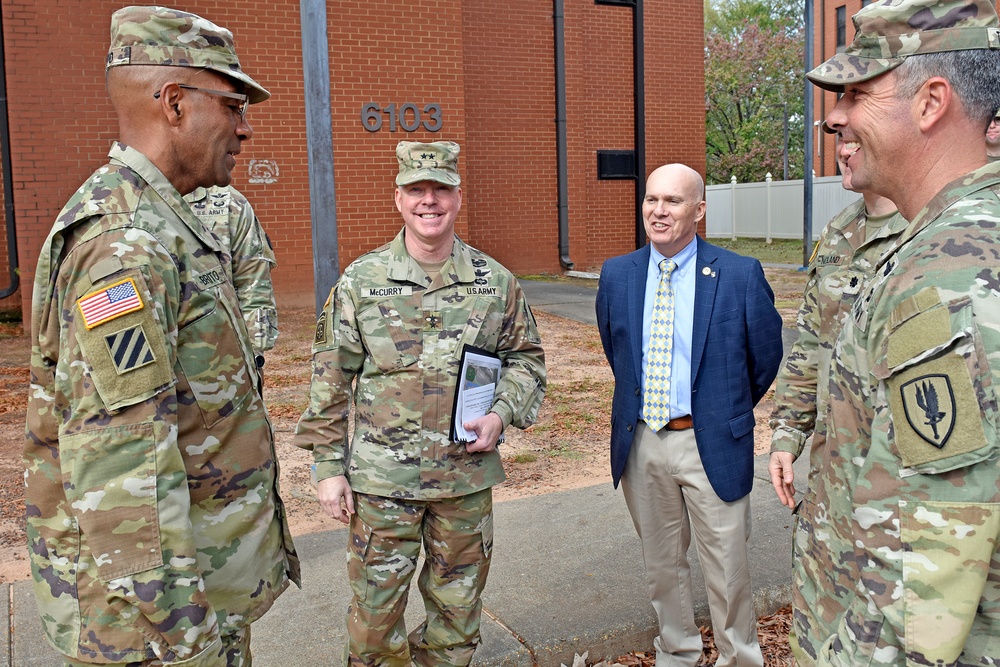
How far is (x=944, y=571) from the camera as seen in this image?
1354 millimetres

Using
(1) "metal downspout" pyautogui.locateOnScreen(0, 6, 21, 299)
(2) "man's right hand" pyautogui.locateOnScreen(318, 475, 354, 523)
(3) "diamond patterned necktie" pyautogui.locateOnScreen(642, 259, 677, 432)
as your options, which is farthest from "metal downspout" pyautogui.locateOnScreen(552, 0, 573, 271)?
(2) "man's right hand" pyautogui.locateOnScreen(318, 475, 354, 523)

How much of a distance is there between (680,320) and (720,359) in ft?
0.70

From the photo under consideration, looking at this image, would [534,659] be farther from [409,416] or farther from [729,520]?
[409,416]

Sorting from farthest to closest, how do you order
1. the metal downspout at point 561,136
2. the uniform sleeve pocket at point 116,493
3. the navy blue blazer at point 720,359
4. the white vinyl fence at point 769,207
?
the white vinyl fence at point 769,207 → the metal downspout at point 561,136 → the navy blue blazer at point 720,359 → the uniform sleeve pocket at point 116,493

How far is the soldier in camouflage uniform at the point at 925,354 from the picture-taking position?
→ 1.35 meters

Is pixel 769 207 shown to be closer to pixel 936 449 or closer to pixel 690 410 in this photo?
pixel 690 410

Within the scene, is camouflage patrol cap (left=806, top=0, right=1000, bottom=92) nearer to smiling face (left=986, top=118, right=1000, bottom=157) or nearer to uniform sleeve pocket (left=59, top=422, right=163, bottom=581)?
smiling face (left=986, top=118, right=1000, bottom=157)

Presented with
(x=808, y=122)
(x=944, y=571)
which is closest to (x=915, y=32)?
(x=944, y=571)

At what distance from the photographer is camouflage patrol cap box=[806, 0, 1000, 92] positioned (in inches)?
61.7

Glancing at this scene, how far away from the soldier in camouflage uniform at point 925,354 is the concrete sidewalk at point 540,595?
1.96m

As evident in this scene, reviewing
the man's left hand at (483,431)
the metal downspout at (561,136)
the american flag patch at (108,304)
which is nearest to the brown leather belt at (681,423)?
the man's left hand at (483,431)

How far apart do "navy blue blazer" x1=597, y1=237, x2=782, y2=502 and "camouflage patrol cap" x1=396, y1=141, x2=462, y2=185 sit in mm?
847

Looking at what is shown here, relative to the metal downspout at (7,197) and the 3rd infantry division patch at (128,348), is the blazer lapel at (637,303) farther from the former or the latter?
the metal downspout at (7,197)

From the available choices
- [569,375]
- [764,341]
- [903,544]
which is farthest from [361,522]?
[569,375]
